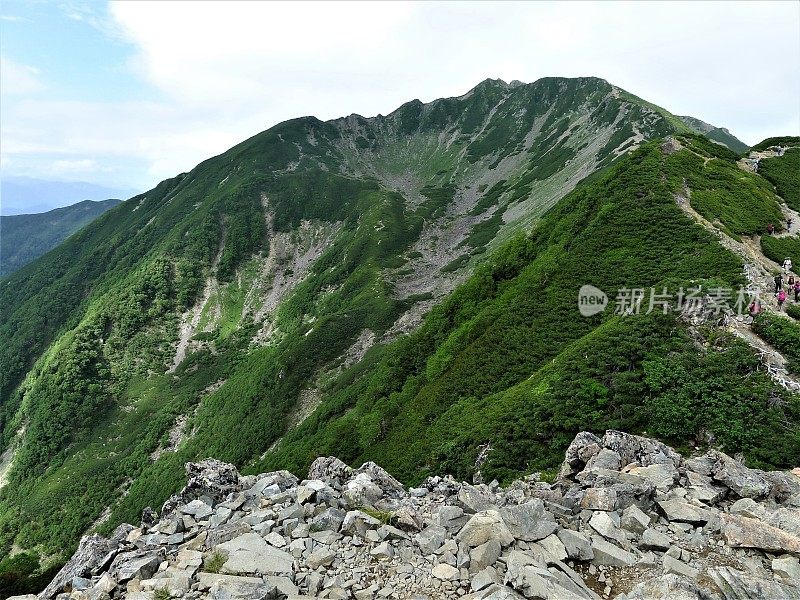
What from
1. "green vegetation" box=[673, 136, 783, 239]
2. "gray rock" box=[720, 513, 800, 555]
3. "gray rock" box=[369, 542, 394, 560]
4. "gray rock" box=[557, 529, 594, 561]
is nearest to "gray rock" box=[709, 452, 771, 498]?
"gray rock" box=[720, 513, 800, 555]

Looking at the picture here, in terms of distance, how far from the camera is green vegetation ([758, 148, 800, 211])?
1871 inches

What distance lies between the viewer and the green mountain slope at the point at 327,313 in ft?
125

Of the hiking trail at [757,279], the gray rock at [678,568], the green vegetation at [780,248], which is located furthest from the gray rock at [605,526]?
the green vegetation at [780,248]

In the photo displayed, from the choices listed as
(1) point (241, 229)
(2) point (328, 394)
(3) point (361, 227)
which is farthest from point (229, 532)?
(1) point (241, 229)

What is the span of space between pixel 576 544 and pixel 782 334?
2218 cm

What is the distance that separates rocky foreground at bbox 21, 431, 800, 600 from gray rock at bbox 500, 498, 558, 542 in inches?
1.4

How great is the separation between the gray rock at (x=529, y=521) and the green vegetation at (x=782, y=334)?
19.8 meters

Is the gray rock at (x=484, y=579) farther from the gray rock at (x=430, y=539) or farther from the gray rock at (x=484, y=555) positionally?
the gray rock at (x=430, y=539)

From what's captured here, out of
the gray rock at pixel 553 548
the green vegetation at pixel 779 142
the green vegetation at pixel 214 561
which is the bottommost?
the green vegetation at pixel 214 561

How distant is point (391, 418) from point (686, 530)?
3541 cm

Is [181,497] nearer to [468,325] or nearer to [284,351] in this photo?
[468,325]

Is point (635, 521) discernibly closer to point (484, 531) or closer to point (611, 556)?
point (611, 556)

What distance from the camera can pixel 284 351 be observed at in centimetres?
8675

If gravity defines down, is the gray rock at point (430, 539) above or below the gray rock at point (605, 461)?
below
